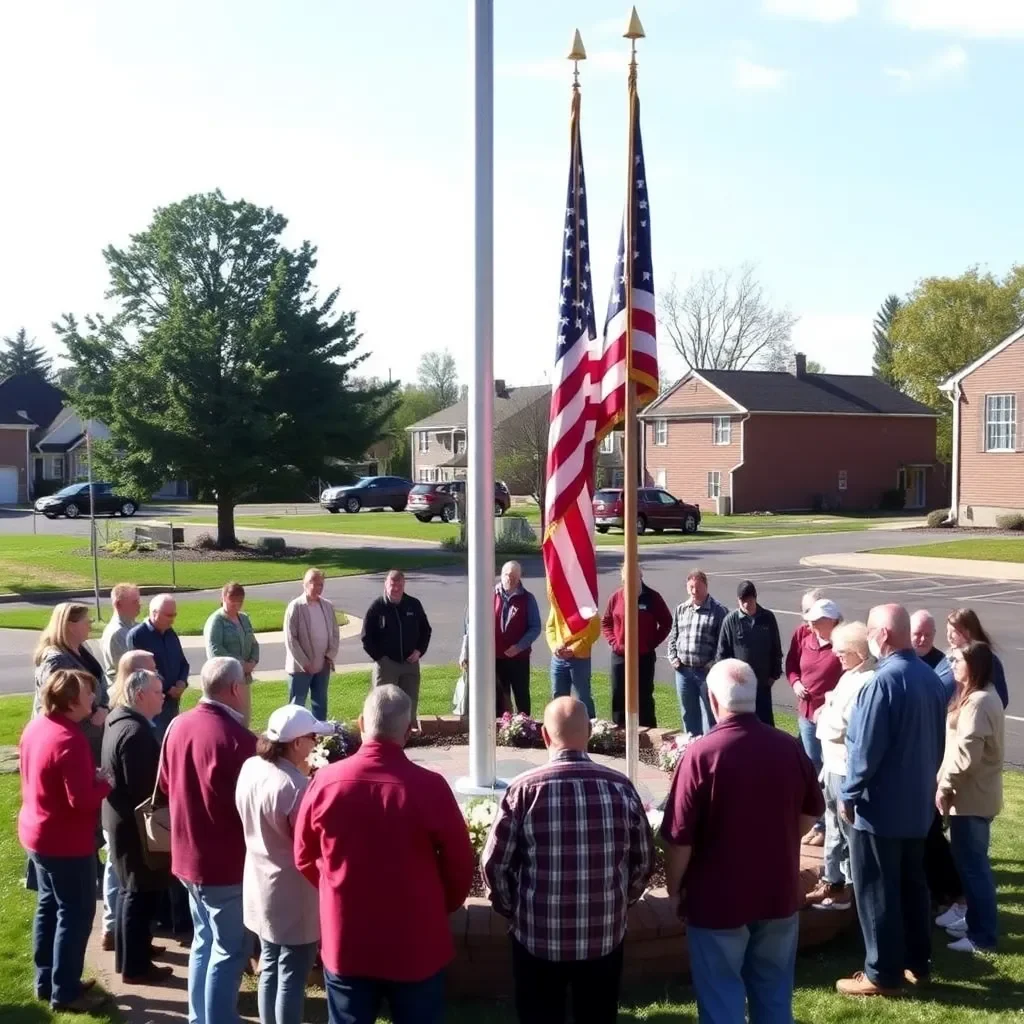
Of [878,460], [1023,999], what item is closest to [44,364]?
[878,460]

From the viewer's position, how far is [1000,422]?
1754 inches

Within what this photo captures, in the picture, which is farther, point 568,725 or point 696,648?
point 696,648

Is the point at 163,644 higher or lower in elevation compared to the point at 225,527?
lower

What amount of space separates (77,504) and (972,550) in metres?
38.0

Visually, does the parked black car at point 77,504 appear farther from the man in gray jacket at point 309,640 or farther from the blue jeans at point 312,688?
the man in gray jacket at point 309,640

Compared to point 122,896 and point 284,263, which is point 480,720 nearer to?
point 122,896

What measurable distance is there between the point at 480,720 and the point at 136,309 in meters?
30.4

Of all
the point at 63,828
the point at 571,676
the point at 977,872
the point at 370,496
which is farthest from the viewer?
the point at 370,496

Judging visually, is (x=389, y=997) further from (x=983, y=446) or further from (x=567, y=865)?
(x=983, y=446)

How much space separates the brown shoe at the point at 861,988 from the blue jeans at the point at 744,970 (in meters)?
1.11

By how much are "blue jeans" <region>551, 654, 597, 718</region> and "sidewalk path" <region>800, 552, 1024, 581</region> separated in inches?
799

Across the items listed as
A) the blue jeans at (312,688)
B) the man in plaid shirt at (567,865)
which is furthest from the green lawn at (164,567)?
the man in plaid shirt at (567,865)

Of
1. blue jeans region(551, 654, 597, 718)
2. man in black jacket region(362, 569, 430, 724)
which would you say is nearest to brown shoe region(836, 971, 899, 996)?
blue jeans region(551, 654, 597, 718)

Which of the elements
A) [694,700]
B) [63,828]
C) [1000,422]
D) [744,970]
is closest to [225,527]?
[694,700]
